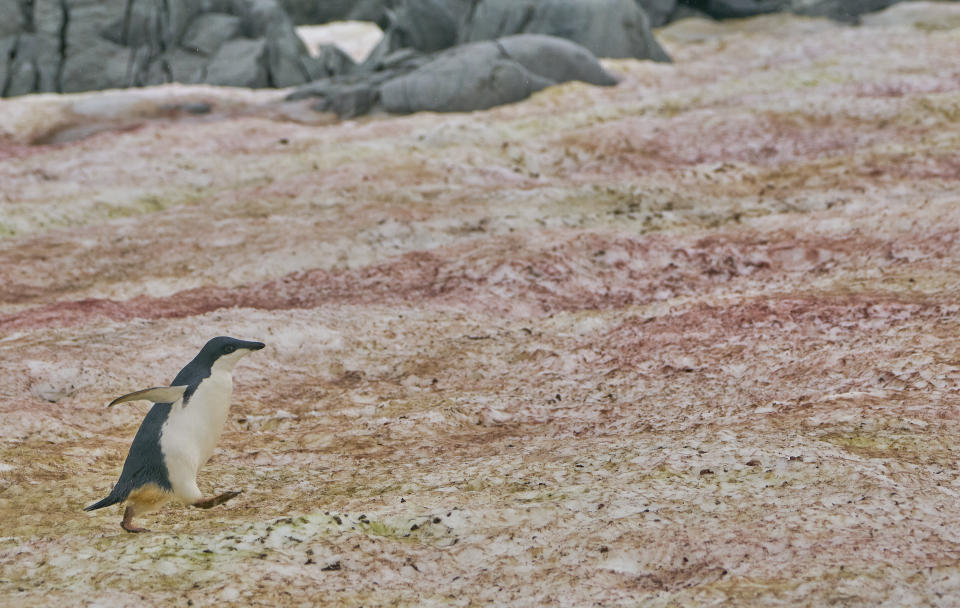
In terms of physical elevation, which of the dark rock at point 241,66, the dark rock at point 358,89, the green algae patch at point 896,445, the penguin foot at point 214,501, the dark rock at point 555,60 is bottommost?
the dark rock at point 241,66

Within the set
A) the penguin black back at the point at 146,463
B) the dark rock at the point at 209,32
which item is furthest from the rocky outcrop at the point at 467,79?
the penguin black back at the point at 146,463

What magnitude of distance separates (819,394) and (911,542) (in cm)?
481

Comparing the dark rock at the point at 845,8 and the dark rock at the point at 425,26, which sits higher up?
the dark rock at the point at 845,8

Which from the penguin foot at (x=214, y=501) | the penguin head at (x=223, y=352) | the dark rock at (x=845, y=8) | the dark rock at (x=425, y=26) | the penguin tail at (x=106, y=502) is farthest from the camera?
the dark rock at (x=845, y=8)

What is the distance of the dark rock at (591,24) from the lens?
50.0 metres

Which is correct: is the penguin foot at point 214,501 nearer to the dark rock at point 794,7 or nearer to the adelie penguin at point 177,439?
the adelie penguin at point 177,439

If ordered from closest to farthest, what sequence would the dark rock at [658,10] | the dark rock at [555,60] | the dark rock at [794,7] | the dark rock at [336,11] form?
the dark rock at [555,60] < the dark rock at [794,7] < the dark rock at [658,10] < the dark rock at [336,11]

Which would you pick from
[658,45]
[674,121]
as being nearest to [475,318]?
[674,121]

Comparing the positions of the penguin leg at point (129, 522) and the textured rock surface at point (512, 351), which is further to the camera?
the penguin leg at point (129, 522)

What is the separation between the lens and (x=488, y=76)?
1641 inches

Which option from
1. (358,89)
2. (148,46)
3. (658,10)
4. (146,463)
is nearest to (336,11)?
(148,46)

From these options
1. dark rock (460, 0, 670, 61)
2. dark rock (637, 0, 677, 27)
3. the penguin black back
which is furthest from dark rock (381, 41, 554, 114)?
the penguin black back

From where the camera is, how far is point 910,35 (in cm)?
4997

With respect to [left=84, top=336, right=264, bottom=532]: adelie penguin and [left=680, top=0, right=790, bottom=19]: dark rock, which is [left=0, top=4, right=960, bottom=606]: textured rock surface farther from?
[left=680, top=0, right=790, bottom=19]: dark rock
